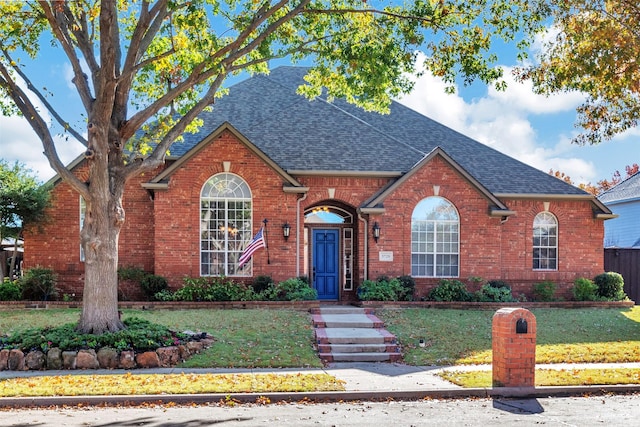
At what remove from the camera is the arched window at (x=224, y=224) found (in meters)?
20.0

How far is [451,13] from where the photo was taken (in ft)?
45.2

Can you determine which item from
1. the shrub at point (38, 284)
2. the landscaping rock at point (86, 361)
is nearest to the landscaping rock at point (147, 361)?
the landscaping rock at point (86, 361)

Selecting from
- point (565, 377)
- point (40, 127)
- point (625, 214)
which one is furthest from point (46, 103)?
point (625, 214)

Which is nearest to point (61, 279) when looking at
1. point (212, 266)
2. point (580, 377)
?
point (212, 266)

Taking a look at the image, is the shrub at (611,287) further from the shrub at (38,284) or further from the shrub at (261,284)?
the shrub at (38,284)

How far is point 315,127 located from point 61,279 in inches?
414

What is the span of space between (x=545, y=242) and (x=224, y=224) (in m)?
11.6

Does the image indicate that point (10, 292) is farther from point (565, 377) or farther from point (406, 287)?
point (565, 377)

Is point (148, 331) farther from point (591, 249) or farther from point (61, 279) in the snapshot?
point (591, 249)

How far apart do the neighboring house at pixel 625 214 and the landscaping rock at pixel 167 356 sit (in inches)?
1026

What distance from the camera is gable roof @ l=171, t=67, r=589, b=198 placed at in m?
21.5

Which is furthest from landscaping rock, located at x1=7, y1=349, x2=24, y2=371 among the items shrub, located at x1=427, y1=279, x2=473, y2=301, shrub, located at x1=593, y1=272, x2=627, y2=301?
shrub, located at x1=593, y1=272, x2=627, y2=301

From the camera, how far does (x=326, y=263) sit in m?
21.9

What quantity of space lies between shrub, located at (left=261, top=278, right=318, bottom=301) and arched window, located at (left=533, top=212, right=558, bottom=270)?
28.5ft
